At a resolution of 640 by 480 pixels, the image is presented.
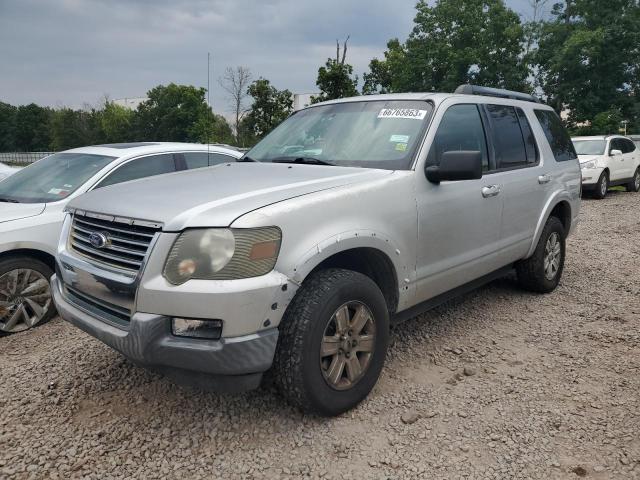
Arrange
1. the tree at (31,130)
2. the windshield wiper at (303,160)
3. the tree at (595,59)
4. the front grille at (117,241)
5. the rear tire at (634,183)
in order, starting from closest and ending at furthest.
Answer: the front grille at (117,241) → the windshield wiper at (303,160) → the rear tire at (634,183) → the tree at (595,59) → the tree at (31,130)

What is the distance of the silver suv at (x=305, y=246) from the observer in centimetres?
229

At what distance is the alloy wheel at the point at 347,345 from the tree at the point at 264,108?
20.8m

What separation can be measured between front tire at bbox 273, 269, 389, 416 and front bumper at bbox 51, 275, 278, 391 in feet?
0.48

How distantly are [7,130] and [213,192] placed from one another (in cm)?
9437

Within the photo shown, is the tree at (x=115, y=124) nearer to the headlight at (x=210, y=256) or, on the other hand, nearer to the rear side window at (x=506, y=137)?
the rear side window at (x=506, y=137)

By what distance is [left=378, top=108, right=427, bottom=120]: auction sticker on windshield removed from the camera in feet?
11.3

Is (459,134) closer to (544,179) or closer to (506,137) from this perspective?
(506,137)

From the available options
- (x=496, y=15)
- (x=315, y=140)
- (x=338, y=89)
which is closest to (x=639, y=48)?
(x=496, y=15)

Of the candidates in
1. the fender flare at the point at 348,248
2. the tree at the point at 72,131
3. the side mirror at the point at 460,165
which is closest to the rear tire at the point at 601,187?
the side mirror at the point at 460,165

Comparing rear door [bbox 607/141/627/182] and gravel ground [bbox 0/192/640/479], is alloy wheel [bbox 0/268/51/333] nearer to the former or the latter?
gravel ground [bbox 0/192/640/479]

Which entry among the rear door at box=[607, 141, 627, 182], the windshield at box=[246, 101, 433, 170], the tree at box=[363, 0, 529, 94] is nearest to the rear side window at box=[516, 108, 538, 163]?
the windshield at box=[246, 101, 433, 170]

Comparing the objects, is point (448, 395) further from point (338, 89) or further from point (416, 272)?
point (338, 89)

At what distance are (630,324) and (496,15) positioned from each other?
121 ft

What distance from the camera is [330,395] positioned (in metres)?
2.68
